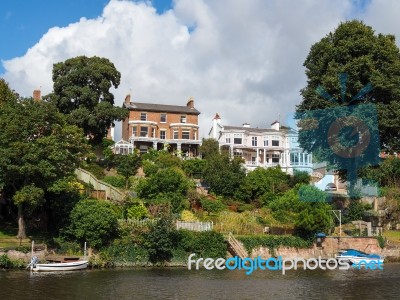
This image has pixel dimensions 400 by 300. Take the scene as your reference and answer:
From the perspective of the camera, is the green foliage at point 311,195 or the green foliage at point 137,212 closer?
the green foliage at point 137,212

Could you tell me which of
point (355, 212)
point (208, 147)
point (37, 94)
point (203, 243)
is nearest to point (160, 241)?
point (203, 243)

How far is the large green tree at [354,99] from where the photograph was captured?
50.4m

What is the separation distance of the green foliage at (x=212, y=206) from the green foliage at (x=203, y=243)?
9.87 m

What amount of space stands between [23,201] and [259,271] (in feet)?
60.1

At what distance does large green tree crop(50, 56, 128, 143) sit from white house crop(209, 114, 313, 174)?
1978 centimetres

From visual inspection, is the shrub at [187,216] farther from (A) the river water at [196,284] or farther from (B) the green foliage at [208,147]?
(B) the green foliage at [208,147]

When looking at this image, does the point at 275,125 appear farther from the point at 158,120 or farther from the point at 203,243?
the point at 203,243

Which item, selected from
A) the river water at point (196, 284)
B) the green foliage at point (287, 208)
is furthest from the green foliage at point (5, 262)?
the green foliage at point (287, 208)

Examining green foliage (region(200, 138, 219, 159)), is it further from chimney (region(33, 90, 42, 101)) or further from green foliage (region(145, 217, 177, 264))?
green foliage (region(145, 217, 177, 264))

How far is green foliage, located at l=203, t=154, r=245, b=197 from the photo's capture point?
57000 mm

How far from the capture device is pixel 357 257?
42562 millimetres

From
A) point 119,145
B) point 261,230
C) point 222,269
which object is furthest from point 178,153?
point 222,269

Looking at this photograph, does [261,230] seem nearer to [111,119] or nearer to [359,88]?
[359,88]

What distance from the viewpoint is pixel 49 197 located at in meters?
41.2
